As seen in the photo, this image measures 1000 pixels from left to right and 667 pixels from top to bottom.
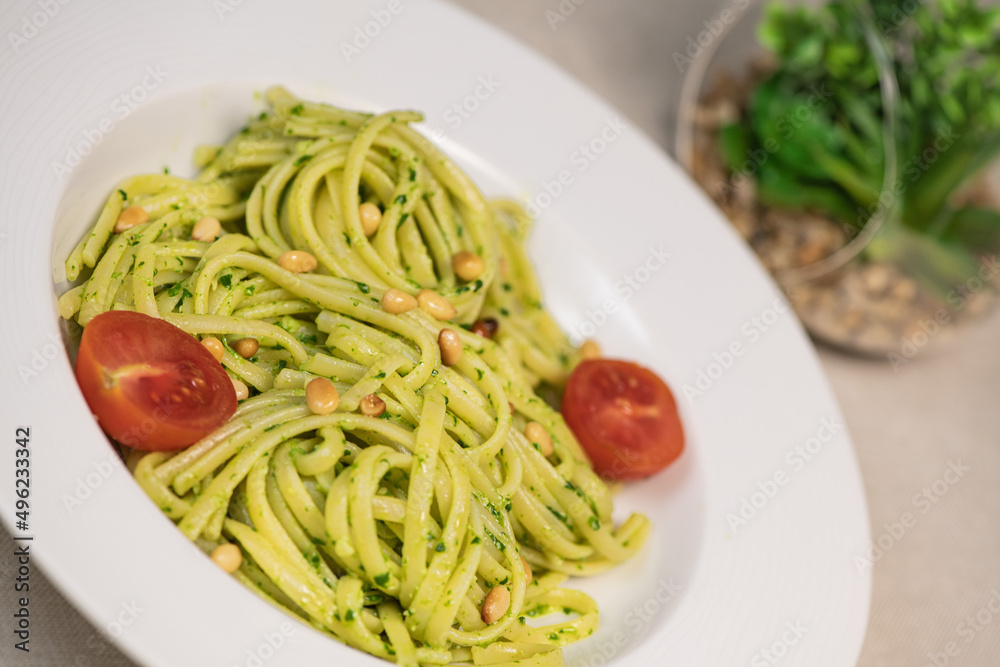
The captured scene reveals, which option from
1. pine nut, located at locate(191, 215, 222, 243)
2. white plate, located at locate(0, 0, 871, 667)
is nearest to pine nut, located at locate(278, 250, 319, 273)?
pine nut, located at locate(191, 215, 222, 243)

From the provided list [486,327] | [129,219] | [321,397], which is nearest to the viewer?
[321,397]

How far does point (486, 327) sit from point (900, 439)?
272 centimetres

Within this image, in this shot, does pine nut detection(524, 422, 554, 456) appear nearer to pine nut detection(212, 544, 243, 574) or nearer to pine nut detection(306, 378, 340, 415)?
pine nut detection(306, 378, 340, 415)

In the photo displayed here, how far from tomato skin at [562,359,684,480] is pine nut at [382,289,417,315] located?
35.6 inches

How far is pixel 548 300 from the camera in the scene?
4164 millimetres

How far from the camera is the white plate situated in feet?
7.25

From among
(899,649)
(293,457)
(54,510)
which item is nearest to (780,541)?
(899,649)

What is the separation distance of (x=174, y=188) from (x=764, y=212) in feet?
10.9

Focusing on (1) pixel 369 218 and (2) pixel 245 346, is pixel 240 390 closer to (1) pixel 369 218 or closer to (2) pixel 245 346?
(2) pixel 245 346

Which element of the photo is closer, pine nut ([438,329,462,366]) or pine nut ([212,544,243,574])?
pine nut ([212,544,243,574])

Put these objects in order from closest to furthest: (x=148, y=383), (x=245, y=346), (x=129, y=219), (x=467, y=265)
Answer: (x=148, y=383) → (x=245, y=346) → (x=129, y=219) → (x=467, y=265)

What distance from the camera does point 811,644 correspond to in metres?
3.20

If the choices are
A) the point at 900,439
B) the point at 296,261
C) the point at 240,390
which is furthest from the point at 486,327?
the point at 900,439

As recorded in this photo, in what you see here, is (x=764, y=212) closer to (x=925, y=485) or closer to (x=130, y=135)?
(x=925, y=485)
